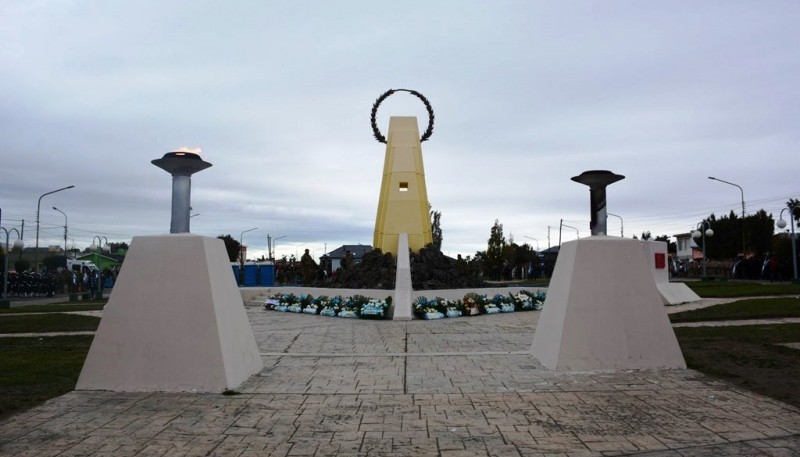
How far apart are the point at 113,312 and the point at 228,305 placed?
4.30ft

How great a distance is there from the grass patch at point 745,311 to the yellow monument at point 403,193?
360 inches

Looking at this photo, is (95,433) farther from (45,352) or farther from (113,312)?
(45,352)

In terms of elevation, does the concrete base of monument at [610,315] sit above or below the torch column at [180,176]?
below

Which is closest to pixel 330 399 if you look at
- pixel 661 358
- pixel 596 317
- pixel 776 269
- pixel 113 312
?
pixel 113 312

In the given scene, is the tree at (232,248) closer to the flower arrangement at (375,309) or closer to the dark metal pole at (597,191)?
the flower arrangement at (375,309)

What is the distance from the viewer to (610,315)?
27.1 ft

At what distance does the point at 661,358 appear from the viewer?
26.8ft

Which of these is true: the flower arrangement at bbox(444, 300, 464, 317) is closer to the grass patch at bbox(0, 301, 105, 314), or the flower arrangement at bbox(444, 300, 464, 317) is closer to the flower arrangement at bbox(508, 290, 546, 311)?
the flower arrangement at bbox(508, 290, 546, 311)

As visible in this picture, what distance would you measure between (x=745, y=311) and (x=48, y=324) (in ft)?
57.3

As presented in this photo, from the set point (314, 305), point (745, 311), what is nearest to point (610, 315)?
point (745, 311)

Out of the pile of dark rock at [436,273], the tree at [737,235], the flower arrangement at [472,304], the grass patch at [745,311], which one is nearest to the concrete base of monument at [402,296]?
the pile of dark rock at [436,273]

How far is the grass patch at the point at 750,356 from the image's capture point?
7.07m

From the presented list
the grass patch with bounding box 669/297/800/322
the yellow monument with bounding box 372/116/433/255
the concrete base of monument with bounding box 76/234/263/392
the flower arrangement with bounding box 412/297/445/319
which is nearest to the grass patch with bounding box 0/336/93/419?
the concrete base of monument with bounding box 76/234/263/392

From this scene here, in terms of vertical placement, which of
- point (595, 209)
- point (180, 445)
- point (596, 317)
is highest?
point (595, 209)
